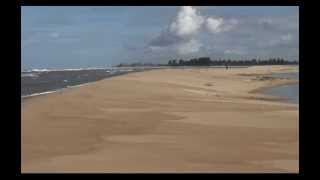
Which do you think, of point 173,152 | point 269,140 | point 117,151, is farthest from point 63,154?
point 269,140

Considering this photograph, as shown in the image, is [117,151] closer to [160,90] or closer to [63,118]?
[63,118]

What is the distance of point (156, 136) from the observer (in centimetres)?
689

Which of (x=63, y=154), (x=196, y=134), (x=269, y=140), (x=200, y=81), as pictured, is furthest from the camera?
(x=200, y=81)

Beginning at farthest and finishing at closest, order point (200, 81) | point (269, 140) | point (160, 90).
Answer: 1. point (200, 81)
2. point (160, 90)
3. point (269, 140)

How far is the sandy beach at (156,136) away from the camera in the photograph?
5328mm

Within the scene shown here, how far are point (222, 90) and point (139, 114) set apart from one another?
225 inches

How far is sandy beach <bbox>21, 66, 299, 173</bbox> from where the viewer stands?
17.5 feet

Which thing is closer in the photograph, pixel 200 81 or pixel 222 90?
pixel 222 90
